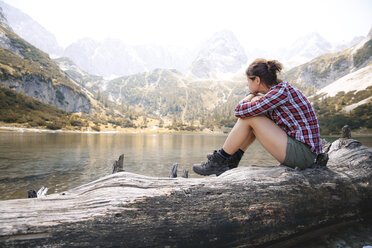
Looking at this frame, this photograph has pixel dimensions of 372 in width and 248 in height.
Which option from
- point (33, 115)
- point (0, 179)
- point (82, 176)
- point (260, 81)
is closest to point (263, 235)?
point (260, 81)

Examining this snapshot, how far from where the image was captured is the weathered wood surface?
273 centimetres

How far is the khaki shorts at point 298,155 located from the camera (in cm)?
412

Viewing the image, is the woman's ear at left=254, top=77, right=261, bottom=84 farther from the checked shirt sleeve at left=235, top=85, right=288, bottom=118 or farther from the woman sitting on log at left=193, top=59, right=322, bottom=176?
the checked shirt sleeve at left=235, top=85, right=288, bottom=118

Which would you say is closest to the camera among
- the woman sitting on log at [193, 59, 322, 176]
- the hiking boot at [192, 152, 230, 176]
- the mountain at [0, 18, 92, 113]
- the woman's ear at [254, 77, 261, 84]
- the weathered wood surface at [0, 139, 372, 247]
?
the weathered wood surface at [0, 139, 372, 247]

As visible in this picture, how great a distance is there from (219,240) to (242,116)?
88.8 inches

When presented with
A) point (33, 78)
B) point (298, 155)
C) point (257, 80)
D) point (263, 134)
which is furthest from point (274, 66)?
point (33, 78)

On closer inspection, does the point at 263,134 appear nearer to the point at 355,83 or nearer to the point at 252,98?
the point at 252,98

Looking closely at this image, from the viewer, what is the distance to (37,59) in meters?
184

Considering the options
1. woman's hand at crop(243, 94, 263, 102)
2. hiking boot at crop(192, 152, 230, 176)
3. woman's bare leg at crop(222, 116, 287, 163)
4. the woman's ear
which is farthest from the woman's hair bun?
hiking boot at crop(192, 152, 230, 176)

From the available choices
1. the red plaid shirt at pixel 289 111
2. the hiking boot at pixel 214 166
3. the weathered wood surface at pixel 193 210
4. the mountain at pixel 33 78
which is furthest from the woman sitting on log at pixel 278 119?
the mountain at pixel 33 78

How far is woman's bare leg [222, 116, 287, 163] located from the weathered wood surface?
0.46 metres

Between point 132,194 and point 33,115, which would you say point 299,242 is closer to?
point 132,194

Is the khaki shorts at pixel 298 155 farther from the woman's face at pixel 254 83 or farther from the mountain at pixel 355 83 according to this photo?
the mountain at pixel 355 83

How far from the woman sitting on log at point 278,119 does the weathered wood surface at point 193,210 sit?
400mm
